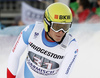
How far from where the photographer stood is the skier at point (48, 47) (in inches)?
88.5

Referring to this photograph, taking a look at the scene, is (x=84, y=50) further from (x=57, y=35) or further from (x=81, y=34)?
(x=57, y=35)

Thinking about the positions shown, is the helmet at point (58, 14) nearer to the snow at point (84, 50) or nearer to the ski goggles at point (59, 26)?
the ski goggles at point (59, 26)

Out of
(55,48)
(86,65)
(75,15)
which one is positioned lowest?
(86,65)

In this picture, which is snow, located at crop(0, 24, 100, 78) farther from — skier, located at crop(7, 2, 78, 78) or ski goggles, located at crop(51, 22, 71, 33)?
ski goggles, located at crop(51, 22, 71, 33)

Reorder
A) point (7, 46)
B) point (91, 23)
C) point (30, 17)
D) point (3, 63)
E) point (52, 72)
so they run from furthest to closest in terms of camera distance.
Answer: point (30, 17) → point (91, 23) → point (7, 46) → point (3, 63) → point (52, 72)

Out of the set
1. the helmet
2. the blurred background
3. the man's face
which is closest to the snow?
the blurred background

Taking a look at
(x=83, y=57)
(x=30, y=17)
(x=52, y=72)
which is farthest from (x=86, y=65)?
(x=30, y=17)

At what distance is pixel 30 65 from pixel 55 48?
1.05 ft

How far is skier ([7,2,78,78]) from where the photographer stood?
2.25 m

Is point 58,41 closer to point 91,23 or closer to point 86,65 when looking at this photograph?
point 86,65

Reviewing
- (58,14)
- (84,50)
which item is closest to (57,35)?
(58,14)

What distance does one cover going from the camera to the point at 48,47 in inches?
94.3

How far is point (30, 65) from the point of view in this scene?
2.49m

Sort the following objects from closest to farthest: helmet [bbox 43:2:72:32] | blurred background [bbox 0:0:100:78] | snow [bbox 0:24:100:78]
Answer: helmet [bbox 43:2:72:32] → snow [bbox 0:24:100:78] → blurred background [bbox 0:0:100:78]
